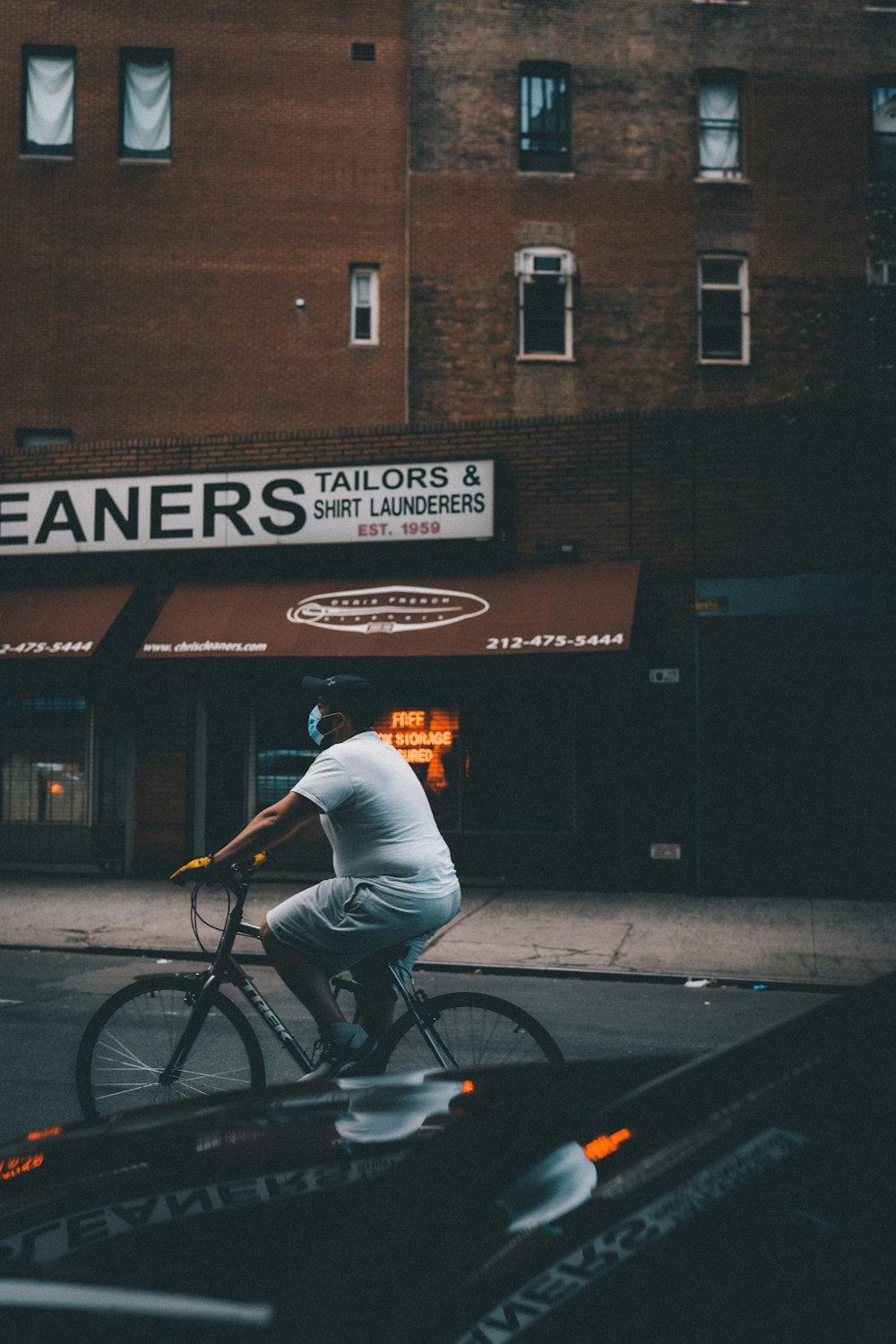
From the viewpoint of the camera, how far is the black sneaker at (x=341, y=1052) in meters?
4.11

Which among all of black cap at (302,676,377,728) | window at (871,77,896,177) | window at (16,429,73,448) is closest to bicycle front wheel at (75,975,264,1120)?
black cap at (302,676,377,728)

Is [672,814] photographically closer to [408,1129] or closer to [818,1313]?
[408,1129]

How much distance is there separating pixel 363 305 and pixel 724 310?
6714 mm

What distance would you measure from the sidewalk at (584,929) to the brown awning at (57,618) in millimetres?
2818

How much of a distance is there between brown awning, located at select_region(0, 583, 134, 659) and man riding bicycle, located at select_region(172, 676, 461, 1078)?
937 centimetres

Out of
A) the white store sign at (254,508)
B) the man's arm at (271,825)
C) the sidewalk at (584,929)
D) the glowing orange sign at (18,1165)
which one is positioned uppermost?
the white store sign at (254,508)

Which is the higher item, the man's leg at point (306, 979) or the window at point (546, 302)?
the window at point (546, 302)

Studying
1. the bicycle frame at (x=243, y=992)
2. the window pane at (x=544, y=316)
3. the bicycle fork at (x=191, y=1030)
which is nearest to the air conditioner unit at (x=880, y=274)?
the window pane at (x=544, y=316)

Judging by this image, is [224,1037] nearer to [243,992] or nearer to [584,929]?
[243,992]

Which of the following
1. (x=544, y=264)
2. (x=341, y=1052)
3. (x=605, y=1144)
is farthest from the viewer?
(x=544, y=264)

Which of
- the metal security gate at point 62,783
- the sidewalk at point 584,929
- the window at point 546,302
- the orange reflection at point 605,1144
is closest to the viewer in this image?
the orange reflection at point 605,1144

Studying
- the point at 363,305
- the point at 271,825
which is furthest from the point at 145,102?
the point at 271,825

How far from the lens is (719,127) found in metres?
21.2

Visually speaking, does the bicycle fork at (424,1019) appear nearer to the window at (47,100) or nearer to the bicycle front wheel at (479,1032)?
the bicycle front wheel at (479,1032)
